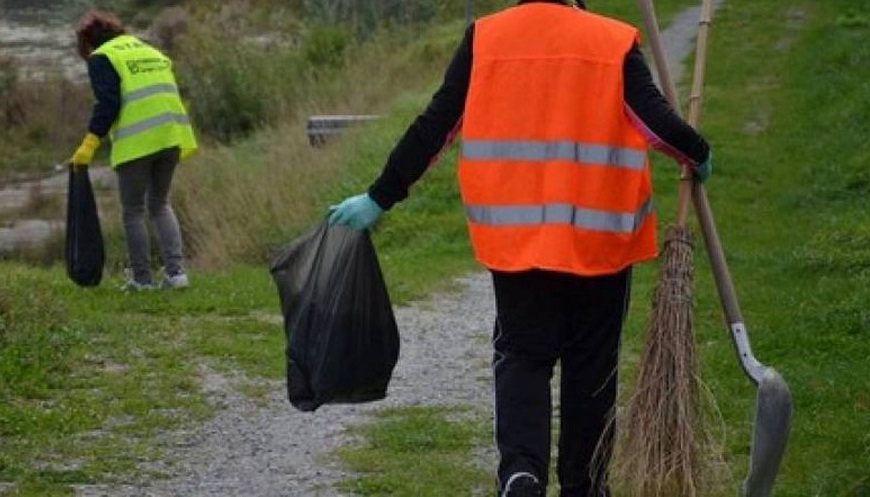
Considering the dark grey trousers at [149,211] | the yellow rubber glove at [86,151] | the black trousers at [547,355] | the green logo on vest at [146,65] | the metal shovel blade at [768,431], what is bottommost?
the dark grey trousers at [149,211]

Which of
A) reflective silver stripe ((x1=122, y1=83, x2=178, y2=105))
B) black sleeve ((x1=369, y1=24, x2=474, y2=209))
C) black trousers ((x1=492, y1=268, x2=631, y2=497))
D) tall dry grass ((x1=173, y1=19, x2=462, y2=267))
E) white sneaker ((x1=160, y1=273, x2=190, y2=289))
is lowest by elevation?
tall dry grass ((x1=173, y1=19, x2=462, y2=267))

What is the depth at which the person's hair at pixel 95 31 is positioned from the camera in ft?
37.6

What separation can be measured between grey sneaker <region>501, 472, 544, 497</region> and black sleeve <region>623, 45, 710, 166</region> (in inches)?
40.2

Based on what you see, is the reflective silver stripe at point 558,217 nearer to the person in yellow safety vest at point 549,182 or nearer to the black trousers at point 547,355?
the person in yellow safety vest at point 549,182

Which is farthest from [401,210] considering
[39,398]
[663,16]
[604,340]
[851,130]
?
[663,16]

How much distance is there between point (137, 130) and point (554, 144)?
6212 millimetres

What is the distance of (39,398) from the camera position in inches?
326

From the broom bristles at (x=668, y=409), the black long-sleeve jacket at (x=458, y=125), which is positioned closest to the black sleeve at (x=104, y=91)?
the black long-sleeve jacket at (x=458, y=125)

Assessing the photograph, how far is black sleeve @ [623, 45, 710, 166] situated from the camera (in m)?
5.39

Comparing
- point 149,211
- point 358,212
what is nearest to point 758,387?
point 358,212

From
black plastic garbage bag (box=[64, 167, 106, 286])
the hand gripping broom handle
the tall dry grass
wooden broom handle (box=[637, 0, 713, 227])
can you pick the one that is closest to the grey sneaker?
the hand gripping broom handle

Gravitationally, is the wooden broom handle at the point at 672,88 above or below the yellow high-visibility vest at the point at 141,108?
above

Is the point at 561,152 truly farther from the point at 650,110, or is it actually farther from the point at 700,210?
the point at 700,210

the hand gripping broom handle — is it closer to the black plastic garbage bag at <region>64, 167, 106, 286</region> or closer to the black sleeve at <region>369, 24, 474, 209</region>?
the black sleeve at <region>369, 24, 474, 209</region>
